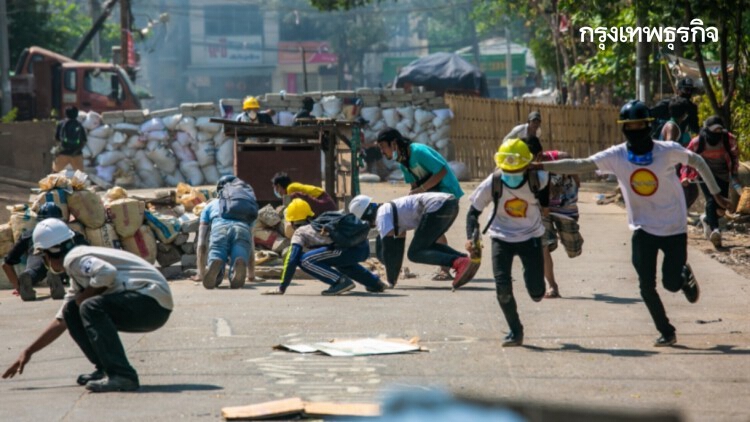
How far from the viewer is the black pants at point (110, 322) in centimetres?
757

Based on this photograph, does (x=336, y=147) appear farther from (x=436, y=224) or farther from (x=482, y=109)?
(x=482, y=109)

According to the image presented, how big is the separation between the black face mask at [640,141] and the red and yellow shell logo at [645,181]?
135 mm

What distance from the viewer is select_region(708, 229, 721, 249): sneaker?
47.2ft

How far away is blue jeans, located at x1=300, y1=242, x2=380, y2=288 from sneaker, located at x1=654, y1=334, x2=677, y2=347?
13.2 feet

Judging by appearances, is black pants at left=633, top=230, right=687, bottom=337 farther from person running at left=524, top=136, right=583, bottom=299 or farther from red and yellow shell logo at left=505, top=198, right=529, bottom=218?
person running at left=524, top=136, right=583, bottom=299

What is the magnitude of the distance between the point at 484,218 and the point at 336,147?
106 inches

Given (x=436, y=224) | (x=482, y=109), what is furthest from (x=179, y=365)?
(x=482, y=109)

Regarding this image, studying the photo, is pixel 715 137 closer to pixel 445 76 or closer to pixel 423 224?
pixel 423 224

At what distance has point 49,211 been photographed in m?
13.1

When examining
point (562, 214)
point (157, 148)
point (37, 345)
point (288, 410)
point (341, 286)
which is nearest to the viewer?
point (288, 410)

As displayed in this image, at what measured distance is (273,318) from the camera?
10.5 m

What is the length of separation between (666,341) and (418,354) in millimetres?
1671

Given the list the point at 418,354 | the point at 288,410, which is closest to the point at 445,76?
the point at 418,354

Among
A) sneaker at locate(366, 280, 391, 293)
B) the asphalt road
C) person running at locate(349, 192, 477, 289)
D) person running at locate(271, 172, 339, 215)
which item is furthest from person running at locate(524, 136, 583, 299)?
person running at locate(271, 172, 339, 215)
